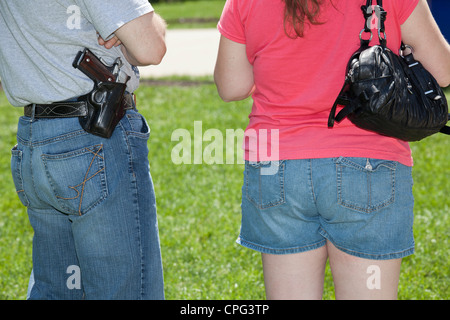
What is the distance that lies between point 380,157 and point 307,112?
27 centimetres

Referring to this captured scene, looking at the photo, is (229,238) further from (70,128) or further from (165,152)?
(70,128)

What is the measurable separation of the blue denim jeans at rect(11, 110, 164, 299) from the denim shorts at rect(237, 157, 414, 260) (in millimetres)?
438

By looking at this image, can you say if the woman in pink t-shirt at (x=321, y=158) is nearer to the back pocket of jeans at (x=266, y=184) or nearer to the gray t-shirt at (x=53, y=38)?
the back pocket of jeans at (x=266, y=184)

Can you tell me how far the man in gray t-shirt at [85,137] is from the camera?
6.56 ft

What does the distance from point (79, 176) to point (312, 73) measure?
2.74 feet

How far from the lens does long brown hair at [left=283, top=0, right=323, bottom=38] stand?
188 centimetres

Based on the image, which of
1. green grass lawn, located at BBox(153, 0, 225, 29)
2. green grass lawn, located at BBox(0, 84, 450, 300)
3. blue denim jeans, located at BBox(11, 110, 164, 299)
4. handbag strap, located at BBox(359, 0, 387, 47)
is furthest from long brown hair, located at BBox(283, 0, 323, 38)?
green grass lawn, located at BBox(153, 0, 225, 29)

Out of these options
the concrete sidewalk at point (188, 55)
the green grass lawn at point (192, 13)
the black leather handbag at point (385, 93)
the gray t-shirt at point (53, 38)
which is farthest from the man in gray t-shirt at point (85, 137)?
the green grass lawn at point (192, 13)

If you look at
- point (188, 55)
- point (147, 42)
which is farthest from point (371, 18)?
point (188, 55)

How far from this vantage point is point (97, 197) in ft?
6.72

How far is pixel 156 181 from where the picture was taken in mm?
5812

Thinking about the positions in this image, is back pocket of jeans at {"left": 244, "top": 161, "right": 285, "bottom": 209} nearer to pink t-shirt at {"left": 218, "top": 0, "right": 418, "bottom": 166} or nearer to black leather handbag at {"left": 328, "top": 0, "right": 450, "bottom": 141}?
pink t-shirt at {"left": 218, "top": 0, "right": 418, "bottom": 166}

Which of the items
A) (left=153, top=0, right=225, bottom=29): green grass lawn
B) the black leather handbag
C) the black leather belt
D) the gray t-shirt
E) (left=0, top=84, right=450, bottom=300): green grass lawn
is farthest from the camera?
(left=153, top=0, right=225, bottom=29): green grass lawn
